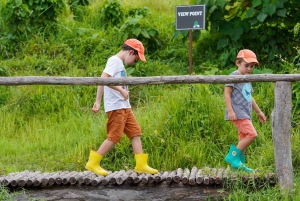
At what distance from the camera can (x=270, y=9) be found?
8320 mm

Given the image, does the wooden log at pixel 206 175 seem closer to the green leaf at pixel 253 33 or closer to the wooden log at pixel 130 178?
the wooden log at pixel 130 178

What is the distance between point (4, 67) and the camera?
9.31 m

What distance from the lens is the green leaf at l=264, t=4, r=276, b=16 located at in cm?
Result: 830

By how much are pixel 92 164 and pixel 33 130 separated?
210 cm

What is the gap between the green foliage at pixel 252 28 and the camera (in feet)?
28.3

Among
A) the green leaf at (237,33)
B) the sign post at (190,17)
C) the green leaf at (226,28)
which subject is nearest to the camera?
the sign post at (190,17)

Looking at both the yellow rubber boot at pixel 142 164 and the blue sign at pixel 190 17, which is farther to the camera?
the blue sign at pixel 190 17

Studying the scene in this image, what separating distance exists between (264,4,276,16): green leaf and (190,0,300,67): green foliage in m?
0.08

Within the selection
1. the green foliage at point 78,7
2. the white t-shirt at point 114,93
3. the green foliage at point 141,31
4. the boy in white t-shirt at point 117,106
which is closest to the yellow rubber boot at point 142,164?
the boy in white t-shirt at point 117,106

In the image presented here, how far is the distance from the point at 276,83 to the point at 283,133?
470mm

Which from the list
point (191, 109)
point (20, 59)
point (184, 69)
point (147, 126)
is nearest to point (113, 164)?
point (147, 126)

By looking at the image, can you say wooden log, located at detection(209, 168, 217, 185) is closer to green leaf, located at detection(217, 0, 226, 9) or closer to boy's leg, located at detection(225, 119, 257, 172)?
boy's leg, located at detection(225, 119, 257, 172)

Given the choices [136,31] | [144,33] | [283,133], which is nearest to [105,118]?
[136,31]

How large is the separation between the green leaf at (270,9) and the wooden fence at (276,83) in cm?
286
